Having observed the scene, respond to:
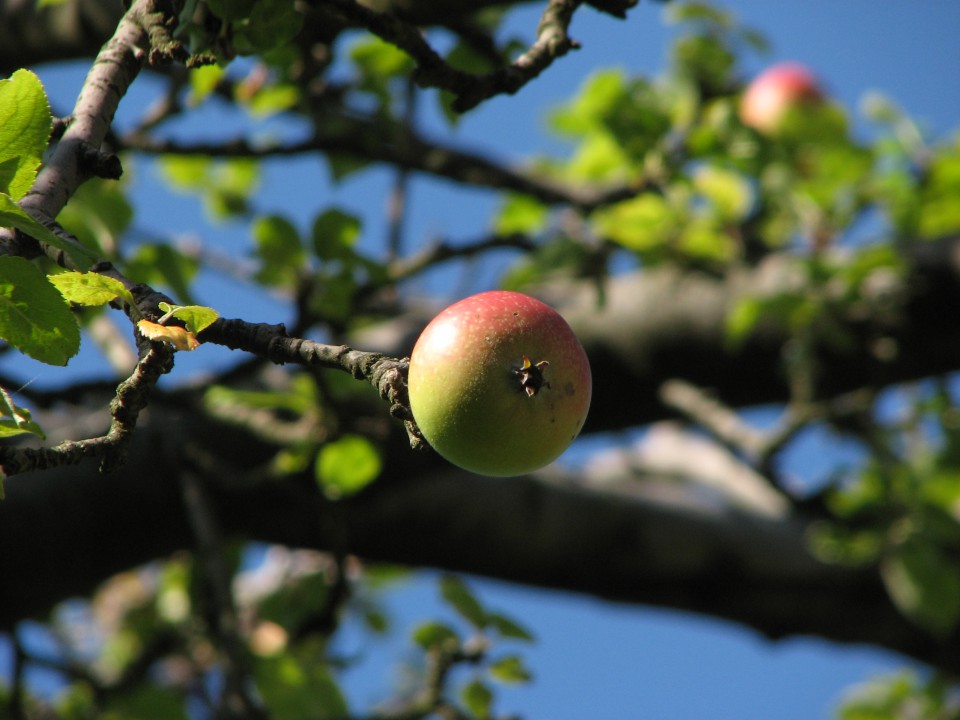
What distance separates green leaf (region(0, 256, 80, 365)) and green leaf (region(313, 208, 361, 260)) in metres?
1.10

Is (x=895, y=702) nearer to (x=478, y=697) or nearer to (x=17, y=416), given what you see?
(x=478, y=697)

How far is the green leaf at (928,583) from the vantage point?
9.55ft

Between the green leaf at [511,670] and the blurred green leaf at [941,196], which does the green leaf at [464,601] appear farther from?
the blurred green leaf at [941,196]

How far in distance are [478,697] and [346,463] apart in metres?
0.55

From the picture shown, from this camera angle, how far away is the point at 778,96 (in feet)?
12.6

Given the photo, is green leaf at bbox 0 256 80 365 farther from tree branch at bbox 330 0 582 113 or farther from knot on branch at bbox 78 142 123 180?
tree branch at bbox 330 0 582 113

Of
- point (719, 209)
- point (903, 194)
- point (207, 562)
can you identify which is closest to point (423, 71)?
point (207, 562)

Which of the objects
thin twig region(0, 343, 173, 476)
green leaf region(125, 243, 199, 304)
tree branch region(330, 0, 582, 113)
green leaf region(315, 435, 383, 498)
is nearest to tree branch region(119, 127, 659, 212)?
green leaf region(125, 243, 199, 304)

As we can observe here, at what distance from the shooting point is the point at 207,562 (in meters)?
2.25

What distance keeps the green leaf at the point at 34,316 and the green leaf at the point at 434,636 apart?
1.25 metres

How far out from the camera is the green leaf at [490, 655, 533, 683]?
2049 mm

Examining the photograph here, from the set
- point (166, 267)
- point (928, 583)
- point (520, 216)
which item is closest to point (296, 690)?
point (166, 267)

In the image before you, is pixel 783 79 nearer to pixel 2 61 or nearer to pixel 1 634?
pixel 2 61

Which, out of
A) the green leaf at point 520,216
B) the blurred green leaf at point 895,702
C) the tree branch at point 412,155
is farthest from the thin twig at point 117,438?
the blurred green leaf at point 895,702
